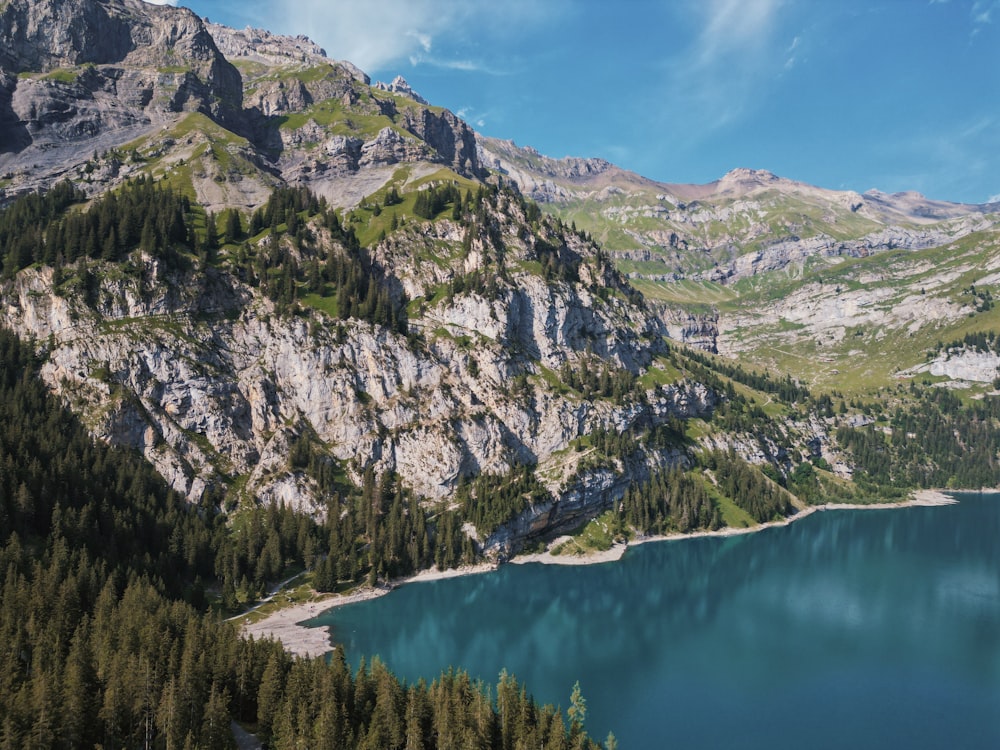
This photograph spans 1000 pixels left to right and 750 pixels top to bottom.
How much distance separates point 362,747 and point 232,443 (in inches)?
4331

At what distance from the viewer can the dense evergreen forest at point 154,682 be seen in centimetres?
5006

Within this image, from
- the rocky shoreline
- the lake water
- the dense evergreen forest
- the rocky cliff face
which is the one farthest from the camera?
the rocky cliff face

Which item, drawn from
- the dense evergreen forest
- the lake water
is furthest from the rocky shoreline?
the dense evergreen forest

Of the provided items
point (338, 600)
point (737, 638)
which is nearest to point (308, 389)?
point (338, 600)

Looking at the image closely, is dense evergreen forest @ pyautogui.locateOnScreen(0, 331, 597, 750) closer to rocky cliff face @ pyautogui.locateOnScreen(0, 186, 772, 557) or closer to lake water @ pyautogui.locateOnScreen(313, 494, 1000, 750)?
lake water @ pyautogui.locateOnScreen(313, 494, 1000, 750)

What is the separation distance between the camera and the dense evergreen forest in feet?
164

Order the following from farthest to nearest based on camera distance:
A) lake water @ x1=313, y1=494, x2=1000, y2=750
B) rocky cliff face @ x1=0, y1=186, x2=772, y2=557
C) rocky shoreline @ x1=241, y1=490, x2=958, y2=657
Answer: rocky cliff face @ x1=0, y1=186, x2=772, y2=557 → rocky shoreline @ x1=241, y1=490, x2=958, y2=657 → lake water @ x1=313, y1=494, x2=1000, y2=750

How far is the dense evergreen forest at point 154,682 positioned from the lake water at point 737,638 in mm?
18960

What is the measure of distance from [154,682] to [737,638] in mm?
86102

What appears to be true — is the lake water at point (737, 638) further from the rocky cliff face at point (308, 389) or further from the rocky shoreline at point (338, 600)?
the rocky cliff face at point (308, 389)

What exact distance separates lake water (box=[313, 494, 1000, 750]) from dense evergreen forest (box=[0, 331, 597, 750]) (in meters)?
19.0

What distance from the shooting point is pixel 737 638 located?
10300 centimetres

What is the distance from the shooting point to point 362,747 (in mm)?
52625

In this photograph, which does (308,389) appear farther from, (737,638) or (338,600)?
(737,638)
